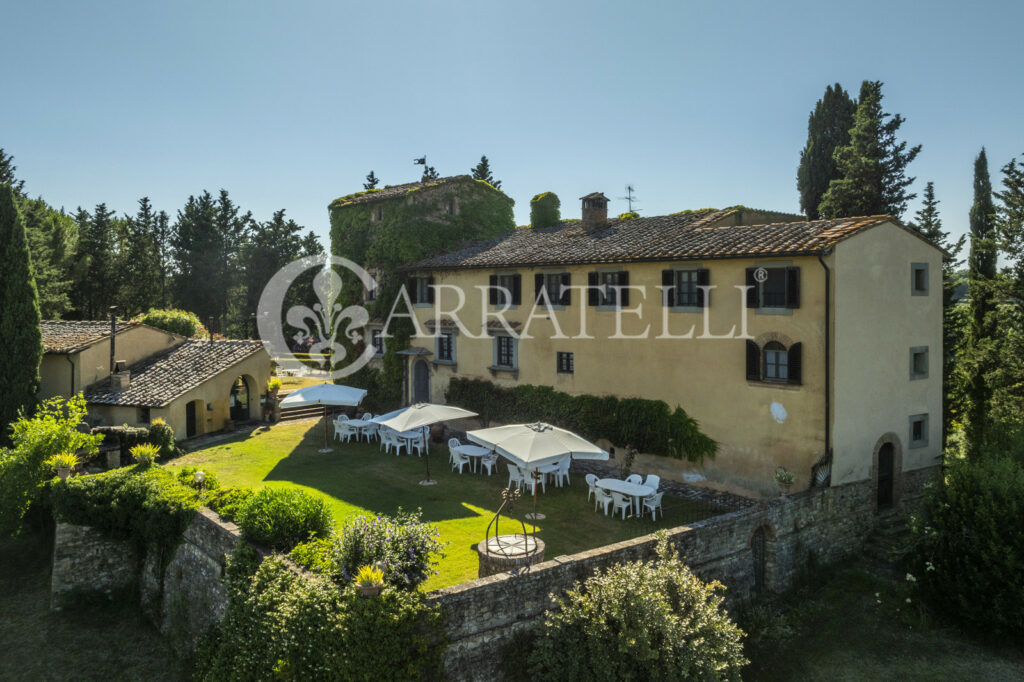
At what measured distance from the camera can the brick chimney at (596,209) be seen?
24.5m

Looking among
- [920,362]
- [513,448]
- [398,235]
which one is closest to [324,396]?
[398,235]

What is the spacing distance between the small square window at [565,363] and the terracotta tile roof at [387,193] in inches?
437

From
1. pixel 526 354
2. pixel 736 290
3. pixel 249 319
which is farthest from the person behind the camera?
pixel 249 319

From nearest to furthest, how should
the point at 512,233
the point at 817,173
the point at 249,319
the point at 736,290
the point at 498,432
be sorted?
the point at 498,432 < the point at 736,290 < the point at 512,233 < the point at 817,173 < the point at 249,319

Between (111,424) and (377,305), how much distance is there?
37.3ft

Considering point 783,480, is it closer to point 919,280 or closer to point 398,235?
point 919,280

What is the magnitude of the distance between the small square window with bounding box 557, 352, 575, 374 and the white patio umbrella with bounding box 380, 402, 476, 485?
392cm

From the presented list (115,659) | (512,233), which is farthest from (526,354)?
(115,659)

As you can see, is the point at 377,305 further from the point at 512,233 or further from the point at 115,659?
the point at 115,659

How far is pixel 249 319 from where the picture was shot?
186 feet

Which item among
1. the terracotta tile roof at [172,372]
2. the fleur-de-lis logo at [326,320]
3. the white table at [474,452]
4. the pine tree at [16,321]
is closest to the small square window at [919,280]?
the white table at [474,452]

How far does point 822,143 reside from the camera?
38188 millimetres

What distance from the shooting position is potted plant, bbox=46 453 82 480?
16638mm

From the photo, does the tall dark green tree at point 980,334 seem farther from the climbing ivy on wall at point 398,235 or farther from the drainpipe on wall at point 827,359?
the climbing ivy on wall at point 398,235
